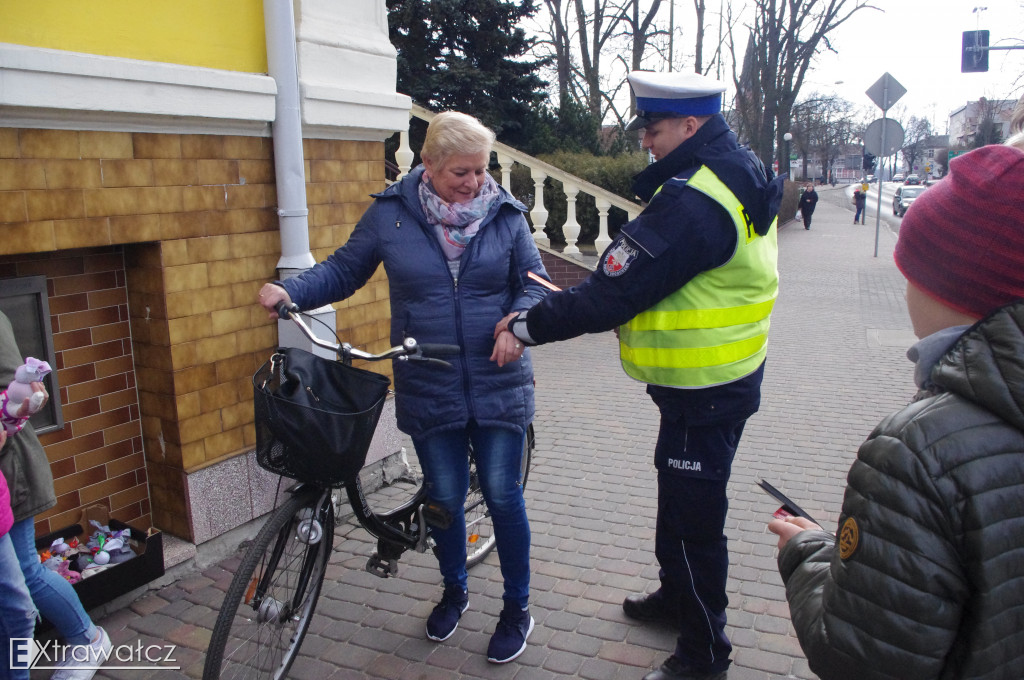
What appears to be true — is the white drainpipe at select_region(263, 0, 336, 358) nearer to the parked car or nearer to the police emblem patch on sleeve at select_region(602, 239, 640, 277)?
the police emblem patch on sleeve at select_region(602, 239, 640, 277)

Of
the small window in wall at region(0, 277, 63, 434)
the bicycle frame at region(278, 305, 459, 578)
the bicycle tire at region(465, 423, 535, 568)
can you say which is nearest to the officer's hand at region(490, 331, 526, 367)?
the bicycle frame at region(278, 305, 459, 578)

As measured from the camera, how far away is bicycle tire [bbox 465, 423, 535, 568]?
392cm

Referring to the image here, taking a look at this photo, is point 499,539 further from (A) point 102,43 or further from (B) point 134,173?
(A) point 102,43

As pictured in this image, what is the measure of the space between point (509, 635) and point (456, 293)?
133cm

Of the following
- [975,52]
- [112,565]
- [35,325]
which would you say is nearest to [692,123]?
[35,325]

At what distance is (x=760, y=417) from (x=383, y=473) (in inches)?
128

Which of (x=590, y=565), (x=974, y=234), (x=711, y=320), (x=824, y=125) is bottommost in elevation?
(x=590, y=565)

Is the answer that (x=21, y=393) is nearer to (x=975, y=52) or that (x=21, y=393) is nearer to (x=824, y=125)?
(x=975, y=52)

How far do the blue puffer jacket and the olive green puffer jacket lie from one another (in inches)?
71.9

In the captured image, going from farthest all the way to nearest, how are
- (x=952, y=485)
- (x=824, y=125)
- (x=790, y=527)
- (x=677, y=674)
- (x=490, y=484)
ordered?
1. (x=824, y=125)
2. (x=490, y=484)
3. (x=677, y=674)
4. (x=790, y=527)
5. (x=952, y=485)

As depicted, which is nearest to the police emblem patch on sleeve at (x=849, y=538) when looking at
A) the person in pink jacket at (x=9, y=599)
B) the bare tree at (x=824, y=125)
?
the person in pink jacket at (x=9, y=599)

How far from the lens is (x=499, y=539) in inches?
133

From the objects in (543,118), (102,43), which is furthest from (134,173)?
(543,118)

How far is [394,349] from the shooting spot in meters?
2.81
